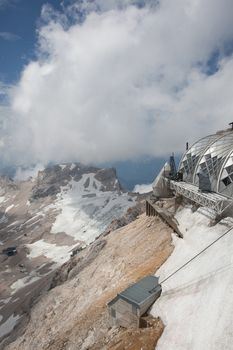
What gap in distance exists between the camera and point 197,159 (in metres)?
53.8

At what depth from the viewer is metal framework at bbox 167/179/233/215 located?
121 ft

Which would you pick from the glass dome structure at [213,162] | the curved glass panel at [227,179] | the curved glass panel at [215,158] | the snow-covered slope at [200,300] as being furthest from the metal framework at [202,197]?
the snow-covered slope at [200,300]

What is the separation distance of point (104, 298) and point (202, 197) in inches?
733

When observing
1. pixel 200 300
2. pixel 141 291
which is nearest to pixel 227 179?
pixel 141 291

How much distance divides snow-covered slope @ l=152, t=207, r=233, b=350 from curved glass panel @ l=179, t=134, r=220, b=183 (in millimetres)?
20307

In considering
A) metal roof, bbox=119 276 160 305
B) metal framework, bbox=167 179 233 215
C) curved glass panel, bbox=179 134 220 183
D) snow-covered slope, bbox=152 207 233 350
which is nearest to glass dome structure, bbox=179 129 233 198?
curved glass panel, bbox=179 134 220 183

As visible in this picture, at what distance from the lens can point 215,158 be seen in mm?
47156

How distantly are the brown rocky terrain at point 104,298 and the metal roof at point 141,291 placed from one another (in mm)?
2587

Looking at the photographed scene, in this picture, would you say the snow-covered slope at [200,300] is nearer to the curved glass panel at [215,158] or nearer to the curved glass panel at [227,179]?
the curved glass panel at [227,179]

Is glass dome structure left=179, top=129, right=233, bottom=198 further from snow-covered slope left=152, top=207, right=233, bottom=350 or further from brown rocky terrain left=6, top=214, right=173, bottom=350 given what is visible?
brown rocky terrain left=6, top=214, right=173, bottom=350

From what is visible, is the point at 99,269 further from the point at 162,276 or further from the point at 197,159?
the point at 197,159

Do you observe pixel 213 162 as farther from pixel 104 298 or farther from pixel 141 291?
pixel 104 298

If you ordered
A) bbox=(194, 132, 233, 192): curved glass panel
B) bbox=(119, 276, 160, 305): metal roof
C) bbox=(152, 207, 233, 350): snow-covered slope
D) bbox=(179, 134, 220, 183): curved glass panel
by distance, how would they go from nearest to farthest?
bbox=(152, 207, 233, 350): snow-covered slope, bbox=(119, 276, 160, 305): metal roof, bbox=(194, 132, 233, 192): curved glass panel, bbox=(179, 134, 220, 183): curved glass panel

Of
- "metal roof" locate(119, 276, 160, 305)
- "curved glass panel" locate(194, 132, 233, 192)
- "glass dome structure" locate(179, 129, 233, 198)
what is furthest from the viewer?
"curved glass panel" locate(194, 132, 233, 192)
